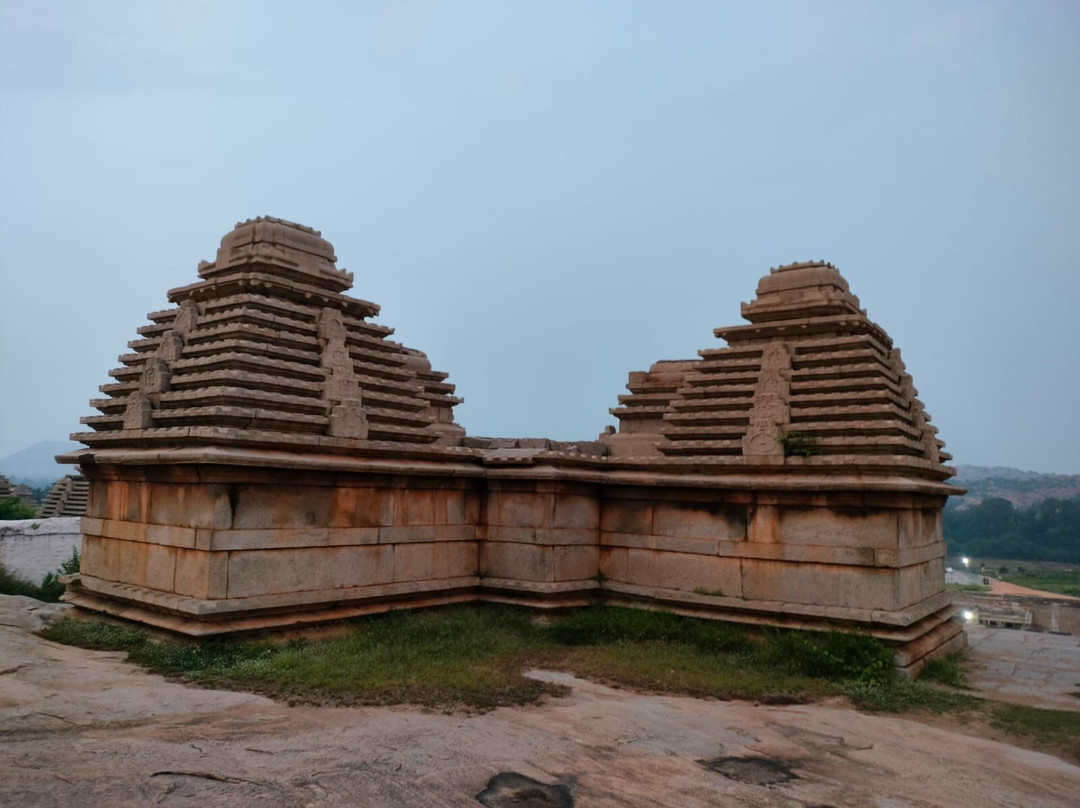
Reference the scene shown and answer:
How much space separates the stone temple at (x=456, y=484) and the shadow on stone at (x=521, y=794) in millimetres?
5250

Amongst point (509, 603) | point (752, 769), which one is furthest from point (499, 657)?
point (752, 769)

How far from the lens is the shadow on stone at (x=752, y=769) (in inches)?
238

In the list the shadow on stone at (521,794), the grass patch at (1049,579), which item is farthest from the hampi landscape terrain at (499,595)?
the grass patch at (1049,579)

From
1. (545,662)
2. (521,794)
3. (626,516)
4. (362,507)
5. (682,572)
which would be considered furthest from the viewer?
(626,516)

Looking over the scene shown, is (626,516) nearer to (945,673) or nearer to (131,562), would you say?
(945,673)

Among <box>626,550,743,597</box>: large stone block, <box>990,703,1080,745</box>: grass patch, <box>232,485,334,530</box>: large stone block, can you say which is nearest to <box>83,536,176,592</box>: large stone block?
<box>232,485,334,530</box>: large stone block

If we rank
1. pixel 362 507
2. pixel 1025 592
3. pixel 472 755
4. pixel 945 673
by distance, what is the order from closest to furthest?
pixel 472 755 → pixel 945 673 → pixel 362 507 → pixel 1025 592

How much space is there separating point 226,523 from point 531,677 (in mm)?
4054

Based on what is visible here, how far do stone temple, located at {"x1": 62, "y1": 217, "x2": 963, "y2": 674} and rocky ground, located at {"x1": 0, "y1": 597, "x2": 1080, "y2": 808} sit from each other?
7.76 feet

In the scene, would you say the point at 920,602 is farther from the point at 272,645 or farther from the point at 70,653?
the point at 70,653

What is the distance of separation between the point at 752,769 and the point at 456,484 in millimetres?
7453

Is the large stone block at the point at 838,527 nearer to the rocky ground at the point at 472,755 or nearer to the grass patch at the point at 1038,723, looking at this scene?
the grass patch at the point at 1038,723

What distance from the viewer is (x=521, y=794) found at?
17.9 ft

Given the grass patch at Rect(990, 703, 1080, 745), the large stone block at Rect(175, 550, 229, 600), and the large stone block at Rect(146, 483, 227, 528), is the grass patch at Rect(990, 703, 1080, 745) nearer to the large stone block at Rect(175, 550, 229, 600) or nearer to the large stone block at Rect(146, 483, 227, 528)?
the large stone block at Rect(175, 550, 229, 600)
